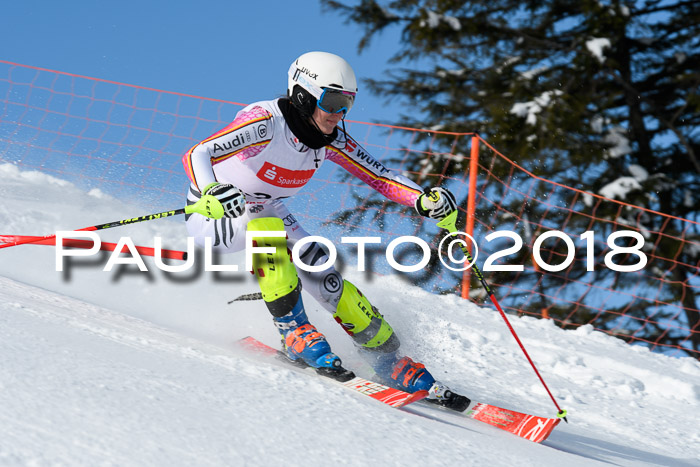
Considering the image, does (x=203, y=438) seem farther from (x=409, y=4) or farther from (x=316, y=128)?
(x=409, y=4)

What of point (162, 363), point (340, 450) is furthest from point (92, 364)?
point (340, 450)

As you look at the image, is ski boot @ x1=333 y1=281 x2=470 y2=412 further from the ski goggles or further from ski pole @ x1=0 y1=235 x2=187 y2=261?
ski pole @ x1=0 y1=235 x2=187 y2=261

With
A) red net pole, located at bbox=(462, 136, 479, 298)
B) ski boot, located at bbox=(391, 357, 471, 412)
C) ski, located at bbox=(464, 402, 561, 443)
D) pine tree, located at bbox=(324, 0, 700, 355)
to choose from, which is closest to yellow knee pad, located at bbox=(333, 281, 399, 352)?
ski boot, located at bbox=(391, 357, 471, 412)

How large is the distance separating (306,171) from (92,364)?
1525 mm

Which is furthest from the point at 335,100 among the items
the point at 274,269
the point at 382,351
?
the point at 382,351

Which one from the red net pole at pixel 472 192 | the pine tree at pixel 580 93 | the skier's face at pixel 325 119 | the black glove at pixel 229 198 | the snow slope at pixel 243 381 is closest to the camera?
the snow slope at pixel 243 381

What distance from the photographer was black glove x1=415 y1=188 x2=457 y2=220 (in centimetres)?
357

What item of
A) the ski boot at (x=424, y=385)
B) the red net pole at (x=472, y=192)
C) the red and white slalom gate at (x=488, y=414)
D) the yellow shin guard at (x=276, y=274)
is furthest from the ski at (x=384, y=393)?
the red net pole at (x=472, y=192)

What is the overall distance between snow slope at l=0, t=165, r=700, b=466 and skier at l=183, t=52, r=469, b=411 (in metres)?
0.28

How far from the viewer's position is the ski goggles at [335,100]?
3225 millimetres

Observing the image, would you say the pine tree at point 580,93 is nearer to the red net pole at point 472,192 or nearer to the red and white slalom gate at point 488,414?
the red net pole at point 472,192

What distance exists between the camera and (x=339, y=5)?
39.5ft

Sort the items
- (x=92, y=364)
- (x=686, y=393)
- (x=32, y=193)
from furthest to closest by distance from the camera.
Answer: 1. (x=32, y=193)
2. (x=686, y=393)
3. (x=92, y=364)

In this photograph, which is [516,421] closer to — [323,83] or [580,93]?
[323,83]
